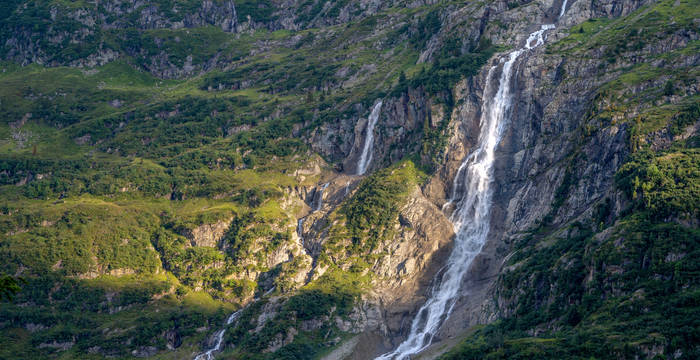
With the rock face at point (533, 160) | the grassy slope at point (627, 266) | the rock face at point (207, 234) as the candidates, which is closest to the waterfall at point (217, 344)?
the rock face at point (207, 234)

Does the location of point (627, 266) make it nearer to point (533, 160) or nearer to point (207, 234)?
point (533, 160)

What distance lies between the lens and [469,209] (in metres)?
166

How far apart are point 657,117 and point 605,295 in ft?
140

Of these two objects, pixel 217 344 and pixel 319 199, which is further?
pixel 319 199

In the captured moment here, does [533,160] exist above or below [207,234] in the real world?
above

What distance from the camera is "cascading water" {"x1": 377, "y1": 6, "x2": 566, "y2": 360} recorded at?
14600 cm

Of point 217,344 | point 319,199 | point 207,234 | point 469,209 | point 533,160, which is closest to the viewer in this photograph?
point 217,344

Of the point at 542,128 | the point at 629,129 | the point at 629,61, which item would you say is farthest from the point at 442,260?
the point at 629,61

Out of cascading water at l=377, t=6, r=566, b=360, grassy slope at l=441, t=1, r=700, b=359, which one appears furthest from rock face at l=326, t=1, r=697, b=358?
grassy slope at l=441, t=1, r=700, b=359

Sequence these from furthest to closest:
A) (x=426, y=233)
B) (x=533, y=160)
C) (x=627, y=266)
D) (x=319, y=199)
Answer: (x=319, y=199) < (x=426, y=233) < (x=533, y=160) < (x=627, y=266)

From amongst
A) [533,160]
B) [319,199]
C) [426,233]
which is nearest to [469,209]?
[426,233]

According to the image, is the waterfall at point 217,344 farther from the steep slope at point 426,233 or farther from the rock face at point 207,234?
the rock face at point 207,234

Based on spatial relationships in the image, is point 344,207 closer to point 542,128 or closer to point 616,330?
point 542,128

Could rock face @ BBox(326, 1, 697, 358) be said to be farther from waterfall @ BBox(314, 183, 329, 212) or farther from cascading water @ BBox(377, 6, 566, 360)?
waterfall @ BBox(314, 183, 329, 212)
